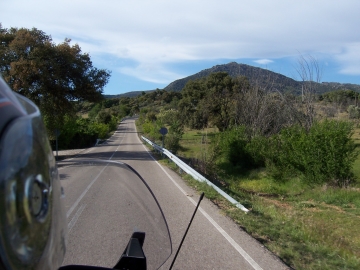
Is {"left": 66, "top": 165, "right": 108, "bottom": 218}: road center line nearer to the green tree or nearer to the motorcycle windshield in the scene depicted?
the motorcycle windshield

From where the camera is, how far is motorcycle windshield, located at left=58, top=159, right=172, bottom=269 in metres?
2.56

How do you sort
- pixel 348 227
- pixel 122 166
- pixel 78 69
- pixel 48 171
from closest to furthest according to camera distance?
1. pixel 48 171
2. pixel 122 166
3. pixel 348 227
4. pixel 78 69

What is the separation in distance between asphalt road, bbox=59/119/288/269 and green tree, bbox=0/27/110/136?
13.1 meters

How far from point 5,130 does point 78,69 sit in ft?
83.9

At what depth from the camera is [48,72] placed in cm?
2344

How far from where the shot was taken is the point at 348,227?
9.52 metres

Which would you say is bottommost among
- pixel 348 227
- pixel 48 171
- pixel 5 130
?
pixel 348 227

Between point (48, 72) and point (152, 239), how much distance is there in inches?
891

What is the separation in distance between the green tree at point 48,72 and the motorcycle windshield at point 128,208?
68.5ft

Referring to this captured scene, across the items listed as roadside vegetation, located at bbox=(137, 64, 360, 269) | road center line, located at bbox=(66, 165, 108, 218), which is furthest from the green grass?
road center line, located at bbox=(66, 165, 108, 218)

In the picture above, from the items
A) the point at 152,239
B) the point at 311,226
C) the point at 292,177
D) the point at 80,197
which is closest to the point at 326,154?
Result: the point at 292,177

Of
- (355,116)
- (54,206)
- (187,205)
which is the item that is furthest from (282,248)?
(355,116)

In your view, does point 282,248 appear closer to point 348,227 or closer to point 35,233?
point 348,227

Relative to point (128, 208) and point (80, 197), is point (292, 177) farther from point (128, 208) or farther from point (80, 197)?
point (80, 197)
